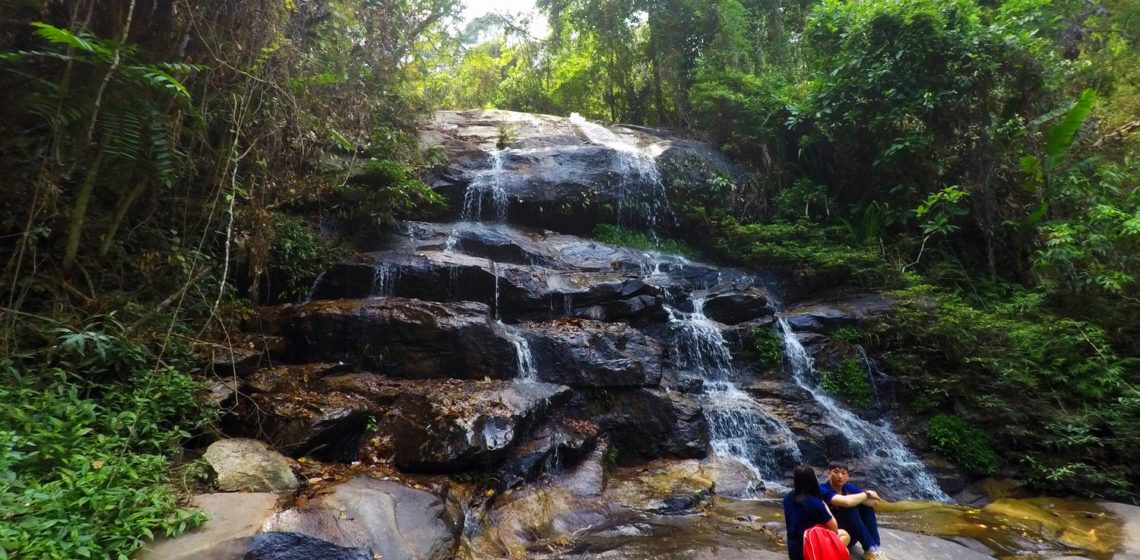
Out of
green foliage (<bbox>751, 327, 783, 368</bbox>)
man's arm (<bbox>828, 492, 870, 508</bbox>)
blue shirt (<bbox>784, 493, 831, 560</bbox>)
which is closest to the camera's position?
blue shirt (<bbox>784, 493, 831, 560</bbox>)

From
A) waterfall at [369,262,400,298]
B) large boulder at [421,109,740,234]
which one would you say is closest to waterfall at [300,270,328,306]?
waterfall at [369,262,400,298]

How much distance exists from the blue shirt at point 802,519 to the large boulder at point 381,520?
8.70 ft

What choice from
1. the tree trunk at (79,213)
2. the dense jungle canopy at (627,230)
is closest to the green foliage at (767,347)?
the dense jungle canopy at (627,230)

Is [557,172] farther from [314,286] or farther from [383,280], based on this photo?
[314,286]

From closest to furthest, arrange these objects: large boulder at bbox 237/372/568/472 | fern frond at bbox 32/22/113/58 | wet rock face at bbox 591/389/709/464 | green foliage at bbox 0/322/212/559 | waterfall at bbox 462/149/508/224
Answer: green foliage at bbox 0/322/212/559 < fern frond at bbox 32/22/113/58 < large boulder at bbox 237/372/568/472 < wet rock face at bbox 591/389/709/464 < waterfall at bbox 462/149/508/224

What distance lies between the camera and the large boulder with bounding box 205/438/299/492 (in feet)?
15.1

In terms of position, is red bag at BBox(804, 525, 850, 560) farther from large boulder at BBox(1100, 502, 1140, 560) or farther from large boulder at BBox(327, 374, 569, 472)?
large boulder at BBox(1100, 502, 1140, 560)

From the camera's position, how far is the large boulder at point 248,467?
4602 millimetres

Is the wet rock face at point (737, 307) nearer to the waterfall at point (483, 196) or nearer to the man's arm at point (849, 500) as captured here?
the waterfall at point (483, 196)

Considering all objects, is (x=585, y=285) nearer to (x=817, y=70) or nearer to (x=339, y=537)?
(x=339, y=537)

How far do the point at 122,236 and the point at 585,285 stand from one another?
6.53 meters

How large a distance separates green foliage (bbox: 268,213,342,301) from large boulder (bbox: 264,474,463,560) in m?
4.91

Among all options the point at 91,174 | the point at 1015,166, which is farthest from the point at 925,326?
the point at 91,174

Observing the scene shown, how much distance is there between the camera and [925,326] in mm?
9406
